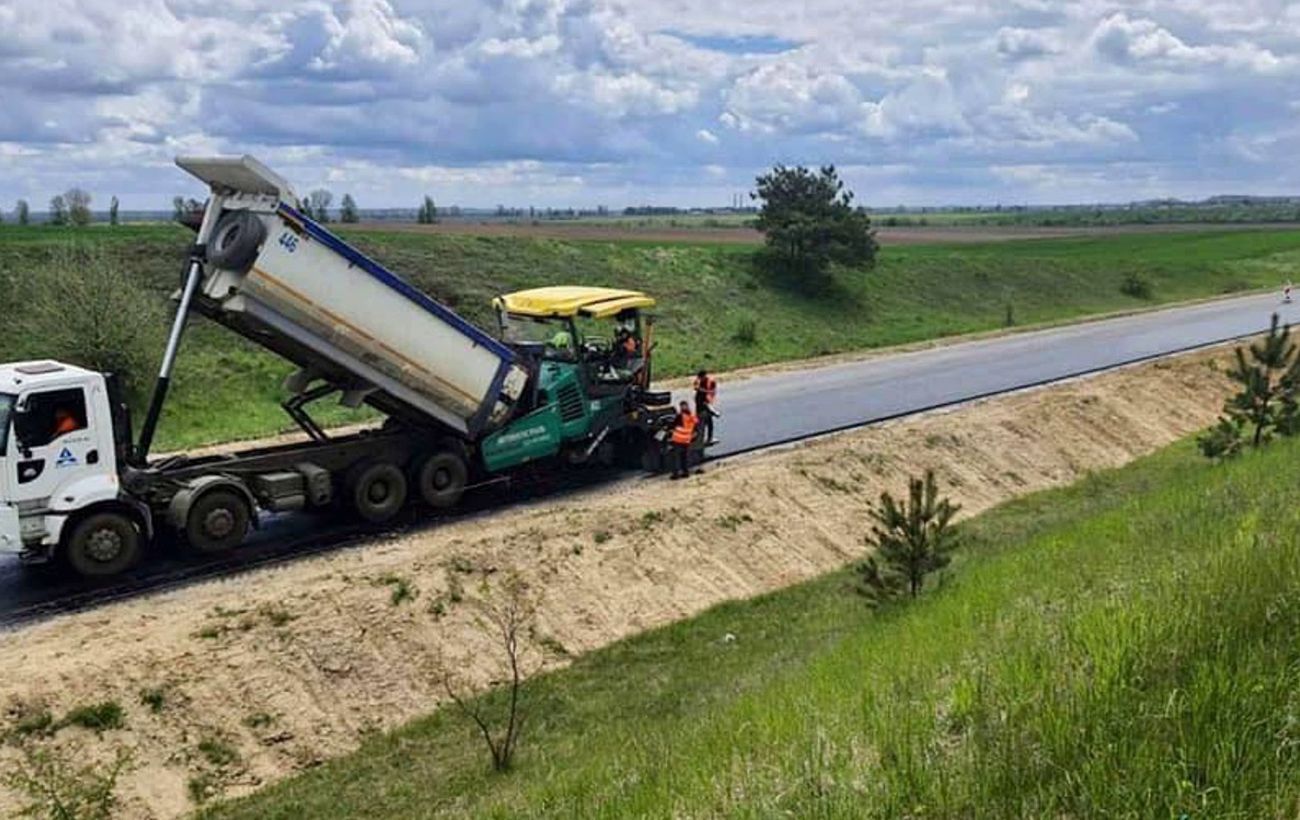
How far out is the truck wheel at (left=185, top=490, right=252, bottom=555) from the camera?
12812 mm

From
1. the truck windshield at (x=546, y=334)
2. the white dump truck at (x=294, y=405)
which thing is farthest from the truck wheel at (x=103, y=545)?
the truck windshield at (x=546, y=334)

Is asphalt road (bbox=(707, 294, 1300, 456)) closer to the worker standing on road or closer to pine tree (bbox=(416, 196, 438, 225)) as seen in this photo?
the worker standing on road

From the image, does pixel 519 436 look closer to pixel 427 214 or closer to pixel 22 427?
pixel 22 427

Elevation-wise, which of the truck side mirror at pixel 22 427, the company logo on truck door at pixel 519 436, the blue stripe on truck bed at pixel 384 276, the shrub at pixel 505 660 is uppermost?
the blue stripe on truck bed at pixel 384 276

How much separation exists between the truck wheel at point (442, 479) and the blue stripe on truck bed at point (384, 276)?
100 centimetres

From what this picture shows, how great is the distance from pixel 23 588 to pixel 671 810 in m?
9.92

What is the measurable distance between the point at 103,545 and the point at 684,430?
8.70 meters

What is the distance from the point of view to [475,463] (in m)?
15.9

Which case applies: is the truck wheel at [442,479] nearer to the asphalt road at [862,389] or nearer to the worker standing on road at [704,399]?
the asphalt road at [862,389]

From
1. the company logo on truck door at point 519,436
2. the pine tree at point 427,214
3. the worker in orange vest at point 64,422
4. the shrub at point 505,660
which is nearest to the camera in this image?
the shrub at point 505,660

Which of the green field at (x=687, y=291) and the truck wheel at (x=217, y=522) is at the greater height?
the green field at (x=687, y=291)

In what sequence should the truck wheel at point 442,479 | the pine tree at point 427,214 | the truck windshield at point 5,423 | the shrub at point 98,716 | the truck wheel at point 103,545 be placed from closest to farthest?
1. the shrub at point 98,716
2. the truck windshield at point 5,423
3. the truck wheel at point 103,545
4. the truck wheel at point 442,479
5. the pine tree at point 427,214

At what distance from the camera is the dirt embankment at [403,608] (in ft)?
33.4

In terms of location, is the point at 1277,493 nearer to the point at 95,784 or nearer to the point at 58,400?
the point at 95,784
